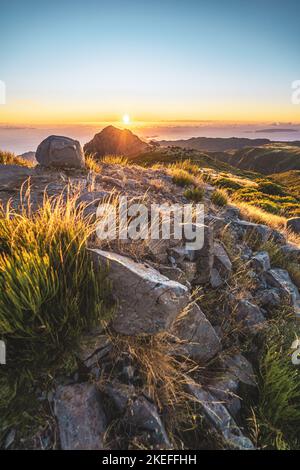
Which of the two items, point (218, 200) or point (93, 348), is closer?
point (93, 348)

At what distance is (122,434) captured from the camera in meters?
2.82

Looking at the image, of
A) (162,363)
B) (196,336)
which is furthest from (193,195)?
(162,363)

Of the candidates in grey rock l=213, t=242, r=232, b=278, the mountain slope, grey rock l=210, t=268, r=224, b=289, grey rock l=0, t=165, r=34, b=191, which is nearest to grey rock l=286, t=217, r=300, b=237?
grey rock l=213, t=242, r=232, b=278

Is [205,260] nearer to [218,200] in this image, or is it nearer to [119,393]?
[119,393]

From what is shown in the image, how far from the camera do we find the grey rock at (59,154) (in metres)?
9.48

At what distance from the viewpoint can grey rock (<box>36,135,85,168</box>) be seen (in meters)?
9.48

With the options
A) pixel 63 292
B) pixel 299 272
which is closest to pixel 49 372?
pixel 63 292

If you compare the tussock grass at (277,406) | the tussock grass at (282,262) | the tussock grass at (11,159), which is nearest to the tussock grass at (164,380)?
the tussock grass at (277,406)

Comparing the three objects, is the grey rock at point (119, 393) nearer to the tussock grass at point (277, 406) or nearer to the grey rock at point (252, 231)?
the tussock grass at point (277, 406)

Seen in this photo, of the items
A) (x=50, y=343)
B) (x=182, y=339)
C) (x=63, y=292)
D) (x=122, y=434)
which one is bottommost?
(x=122, y=434)

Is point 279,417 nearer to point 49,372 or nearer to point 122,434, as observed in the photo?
point 122,434

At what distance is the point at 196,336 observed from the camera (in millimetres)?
3869
